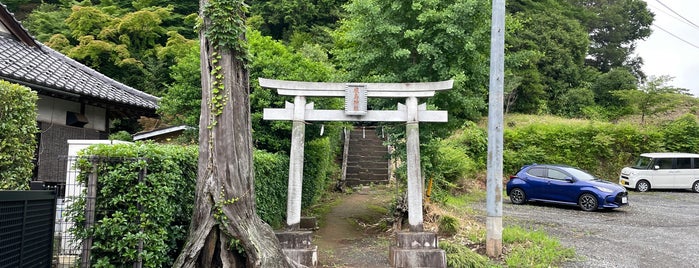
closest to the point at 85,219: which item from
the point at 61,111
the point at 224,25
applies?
the point at 224,25

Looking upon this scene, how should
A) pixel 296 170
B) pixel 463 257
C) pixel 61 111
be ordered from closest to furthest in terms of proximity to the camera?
pixel 463 257, pixel 296 170, pixel 61 111

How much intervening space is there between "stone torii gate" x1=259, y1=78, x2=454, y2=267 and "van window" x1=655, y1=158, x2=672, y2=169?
553 inches

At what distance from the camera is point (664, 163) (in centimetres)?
1803

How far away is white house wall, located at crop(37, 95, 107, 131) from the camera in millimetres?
8461

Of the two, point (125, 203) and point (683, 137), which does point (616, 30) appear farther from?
point (125, 203)

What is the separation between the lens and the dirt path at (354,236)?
27.1 feet

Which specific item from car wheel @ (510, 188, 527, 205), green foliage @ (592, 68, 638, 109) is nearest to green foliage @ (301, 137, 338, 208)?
car wheel @ (510, 188, 527, 205)

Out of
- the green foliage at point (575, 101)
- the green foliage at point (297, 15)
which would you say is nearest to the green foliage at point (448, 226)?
the green foliage at point (297, 15)

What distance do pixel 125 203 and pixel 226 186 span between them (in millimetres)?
1278

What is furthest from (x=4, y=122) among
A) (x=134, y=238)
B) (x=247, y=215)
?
(x=247, y=215)

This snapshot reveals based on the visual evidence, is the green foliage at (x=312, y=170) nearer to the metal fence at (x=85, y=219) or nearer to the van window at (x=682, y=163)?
the metal fence at (x=85, y=219)

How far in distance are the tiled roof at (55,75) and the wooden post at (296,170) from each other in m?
3.97

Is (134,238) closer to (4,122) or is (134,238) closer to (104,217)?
(104,217)

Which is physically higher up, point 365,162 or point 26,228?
point 365,162
